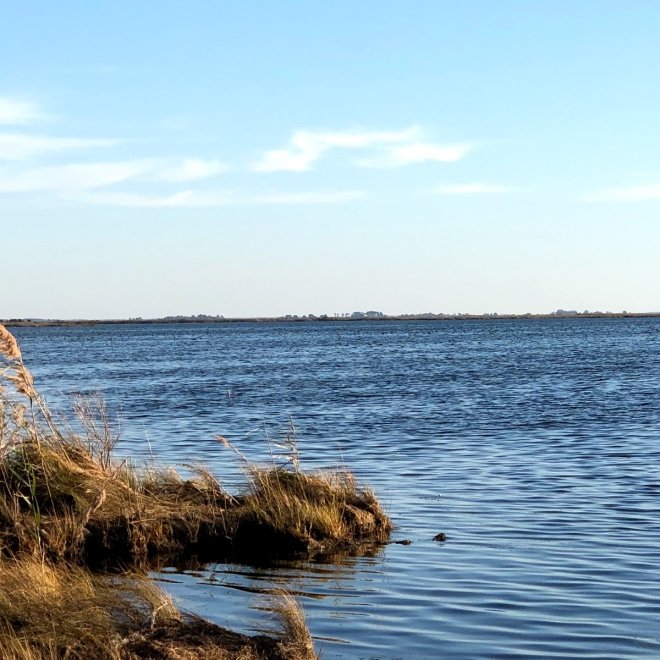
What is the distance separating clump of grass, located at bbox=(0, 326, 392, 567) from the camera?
12102mm

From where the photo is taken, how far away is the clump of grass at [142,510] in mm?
12102

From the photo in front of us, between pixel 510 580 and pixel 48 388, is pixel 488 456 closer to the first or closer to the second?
pixel 510 580

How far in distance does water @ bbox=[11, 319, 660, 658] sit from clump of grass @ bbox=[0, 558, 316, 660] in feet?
2.86

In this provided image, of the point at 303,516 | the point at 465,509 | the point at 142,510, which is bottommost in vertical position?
the point at 465,509

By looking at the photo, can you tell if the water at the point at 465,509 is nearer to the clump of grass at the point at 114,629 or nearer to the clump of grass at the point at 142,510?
the clump of grass at the point at 142,510

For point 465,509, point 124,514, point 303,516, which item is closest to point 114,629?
point 124,514

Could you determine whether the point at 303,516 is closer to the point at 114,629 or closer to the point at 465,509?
the point at 465,509

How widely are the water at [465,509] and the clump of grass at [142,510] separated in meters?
0.69

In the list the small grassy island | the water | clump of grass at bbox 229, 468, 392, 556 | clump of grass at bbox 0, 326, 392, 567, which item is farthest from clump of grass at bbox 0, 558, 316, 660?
clump of grass at bbox 229, 468, 392, 556

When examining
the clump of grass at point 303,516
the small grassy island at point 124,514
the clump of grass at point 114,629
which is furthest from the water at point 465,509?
the clump of grass at point 114,629

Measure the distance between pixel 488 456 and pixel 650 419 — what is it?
903cm

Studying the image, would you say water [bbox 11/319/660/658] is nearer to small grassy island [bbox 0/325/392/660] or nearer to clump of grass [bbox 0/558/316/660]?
small grassy island [bbox 0/325/392/660]

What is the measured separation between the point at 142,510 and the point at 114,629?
459 centimetres

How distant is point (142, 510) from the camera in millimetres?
12578
